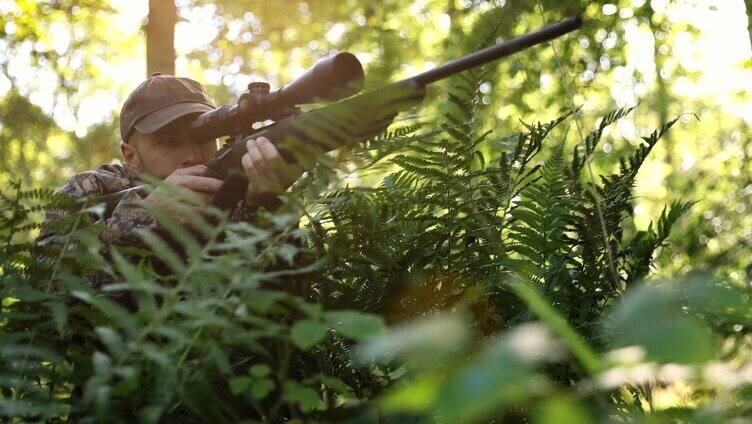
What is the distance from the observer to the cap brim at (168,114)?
2.94m

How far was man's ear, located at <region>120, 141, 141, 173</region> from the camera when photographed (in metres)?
3.30

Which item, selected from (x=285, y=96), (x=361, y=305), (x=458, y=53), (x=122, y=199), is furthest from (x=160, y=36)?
(x=361, y=305)

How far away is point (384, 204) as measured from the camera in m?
1.69

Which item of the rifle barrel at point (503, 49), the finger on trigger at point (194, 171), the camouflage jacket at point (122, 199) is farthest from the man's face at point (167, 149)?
the rifle barrel at point (503, 49)

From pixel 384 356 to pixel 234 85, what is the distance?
1199 centimetres

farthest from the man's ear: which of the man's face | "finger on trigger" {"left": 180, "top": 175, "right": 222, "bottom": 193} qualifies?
"finger on trigger" {"left": 180, "top": 175, "right": 222, "bottom": 193}

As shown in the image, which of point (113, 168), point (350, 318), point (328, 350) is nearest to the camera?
point (350, 318)

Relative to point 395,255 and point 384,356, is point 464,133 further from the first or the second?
point 384,356

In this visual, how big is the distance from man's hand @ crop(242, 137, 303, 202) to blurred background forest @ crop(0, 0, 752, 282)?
0.18 m

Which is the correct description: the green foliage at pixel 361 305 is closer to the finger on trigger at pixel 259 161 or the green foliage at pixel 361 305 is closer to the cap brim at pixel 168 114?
the finger on trigger at pixel 259 161

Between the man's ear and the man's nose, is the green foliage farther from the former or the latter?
the man's ear

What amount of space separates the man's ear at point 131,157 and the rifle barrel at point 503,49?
2042 mm

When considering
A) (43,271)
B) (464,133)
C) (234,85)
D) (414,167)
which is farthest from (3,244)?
(234,85)

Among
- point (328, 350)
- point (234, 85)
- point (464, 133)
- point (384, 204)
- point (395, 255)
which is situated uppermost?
point (234, 85)
